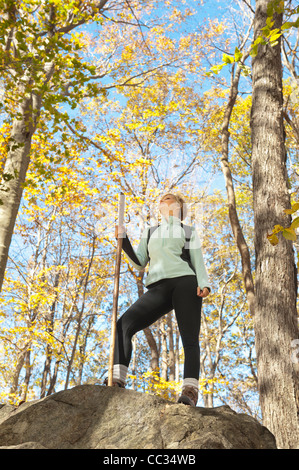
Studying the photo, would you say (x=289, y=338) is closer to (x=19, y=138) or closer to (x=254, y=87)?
(x=254, y=87)

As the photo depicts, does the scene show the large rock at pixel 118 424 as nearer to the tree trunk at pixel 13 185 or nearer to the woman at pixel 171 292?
the woman at pixel 171 292

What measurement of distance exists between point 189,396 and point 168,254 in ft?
3.91

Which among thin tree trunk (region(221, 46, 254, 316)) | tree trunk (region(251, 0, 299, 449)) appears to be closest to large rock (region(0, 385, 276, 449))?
tree trunk (region(251, 0, 299, 449))

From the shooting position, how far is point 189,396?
9.71 ft

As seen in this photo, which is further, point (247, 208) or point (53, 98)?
point (247, 208)

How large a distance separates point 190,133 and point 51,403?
12.7m

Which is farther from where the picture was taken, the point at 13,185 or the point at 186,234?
the point at 13,185

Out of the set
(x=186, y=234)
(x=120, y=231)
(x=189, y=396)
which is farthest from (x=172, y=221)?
(x=189, y=396)

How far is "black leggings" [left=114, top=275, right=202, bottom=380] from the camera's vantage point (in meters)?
3.14

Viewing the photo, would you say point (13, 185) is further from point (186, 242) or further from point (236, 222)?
point (236, 222)
